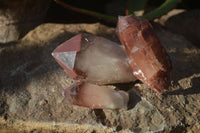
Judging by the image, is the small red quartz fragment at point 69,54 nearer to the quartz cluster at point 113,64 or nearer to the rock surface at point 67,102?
the quartz cluster at point 113,64

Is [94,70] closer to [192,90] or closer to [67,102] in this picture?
[67,102]

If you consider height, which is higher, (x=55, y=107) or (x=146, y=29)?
(x=146, y=29)

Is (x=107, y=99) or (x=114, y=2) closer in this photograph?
(x=107, y=99)

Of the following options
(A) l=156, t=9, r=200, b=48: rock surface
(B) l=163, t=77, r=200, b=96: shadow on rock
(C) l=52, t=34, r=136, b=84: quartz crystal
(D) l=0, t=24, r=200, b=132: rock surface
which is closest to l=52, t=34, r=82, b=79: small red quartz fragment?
(C) l=52, t=34, r=136, b=84: quartz crystal

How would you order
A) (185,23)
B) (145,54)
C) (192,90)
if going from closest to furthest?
1. (145,54)
2. (192,90)
3. (185,23)

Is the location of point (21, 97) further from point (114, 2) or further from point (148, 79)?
point (114, 2)

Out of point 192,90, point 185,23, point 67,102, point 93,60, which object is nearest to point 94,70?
point 93,60

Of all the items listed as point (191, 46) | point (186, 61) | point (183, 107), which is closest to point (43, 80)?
point (183, 107)
